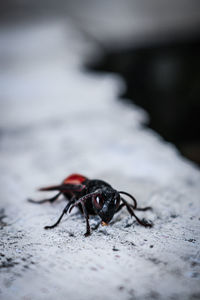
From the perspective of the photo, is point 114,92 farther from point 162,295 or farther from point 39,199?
point 162,295

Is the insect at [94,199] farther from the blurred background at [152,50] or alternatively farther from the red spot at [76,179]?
the blurred background at [152,50]

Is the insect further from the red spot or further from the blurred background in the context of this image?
the blurred background

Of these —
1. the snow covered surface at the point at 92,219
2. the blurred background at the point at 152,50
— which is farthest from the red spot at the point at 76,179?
the blurred background at the point at 152,50

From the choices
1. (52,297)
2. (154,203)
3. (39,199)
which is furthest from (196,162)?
(52,297)

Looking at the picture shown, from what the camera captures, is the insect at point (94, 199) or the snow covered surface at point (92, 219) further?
the insect at point (94, 199)

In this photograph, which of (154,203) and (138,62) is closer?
(154,203)
